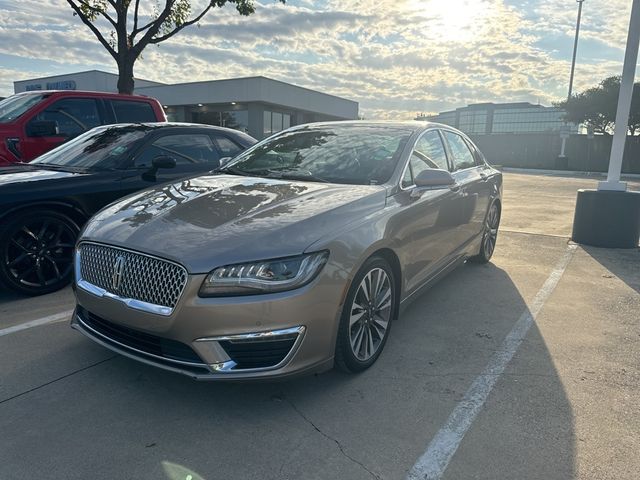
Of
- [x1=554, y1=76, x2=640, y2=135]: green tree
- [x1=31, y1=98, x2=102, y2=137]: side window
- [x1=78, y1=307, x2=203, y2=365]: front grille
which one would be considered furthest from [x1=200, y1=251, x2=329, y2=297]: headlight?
[x1=554, y1=76, x2=640, y2=135]: green tree

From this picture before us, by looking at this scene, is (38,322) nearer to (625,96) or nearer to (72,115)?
(72,115)

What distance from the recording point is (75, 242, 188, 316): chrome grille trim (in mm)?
2484

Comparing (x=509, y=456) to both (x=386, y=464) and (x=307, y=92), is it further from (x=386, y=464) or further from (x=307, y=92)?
(x=307, y=92)

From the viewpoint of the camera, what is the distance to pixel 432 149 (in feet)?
14.3

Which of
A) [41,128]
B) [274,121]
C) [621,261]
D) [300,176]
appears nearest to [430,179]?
[300,176]

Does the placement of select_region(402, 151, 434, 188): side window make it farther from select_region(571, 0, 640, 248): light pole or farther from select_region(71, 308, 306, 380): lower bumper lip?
select_region(571, 0, 640, 248): light pole

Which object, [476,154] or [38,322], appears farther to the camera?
[476,154]

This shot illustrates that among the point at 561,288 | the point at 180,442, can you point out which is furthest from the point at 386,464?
the point at 561,288

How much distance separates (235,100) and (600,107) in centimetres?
2688

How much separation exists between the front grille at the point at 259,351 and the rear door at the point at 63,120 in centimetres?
557

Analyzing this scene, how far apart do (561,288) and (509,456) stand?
3.23 meters

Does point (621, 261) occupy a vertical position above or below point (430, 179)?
below

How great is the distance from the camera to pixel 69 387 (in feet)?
9.55

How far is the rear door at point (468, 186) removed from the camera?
4.73 metres
